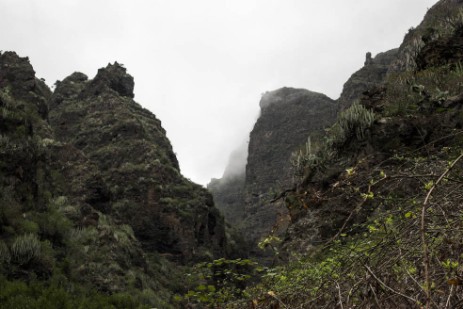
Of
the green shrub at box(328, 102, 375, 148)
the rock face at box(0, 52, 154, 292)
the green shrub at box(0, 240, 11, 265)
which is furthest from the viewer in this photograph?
the green shrub at box(328, 102, 375, 148)

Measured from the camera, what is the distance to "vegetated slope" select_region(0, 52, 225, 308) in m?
12.1

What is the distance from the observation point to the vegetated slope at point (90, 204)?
39.7 ft

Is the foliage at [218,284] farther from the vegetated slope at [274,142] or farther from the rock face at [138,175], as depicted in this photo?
the vegetated slope at [274,142]

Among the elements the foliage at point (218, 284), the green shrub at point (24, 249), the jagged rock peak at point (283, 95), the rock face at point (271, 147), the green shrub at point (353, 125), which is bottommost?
the foliage at point (218, 284)

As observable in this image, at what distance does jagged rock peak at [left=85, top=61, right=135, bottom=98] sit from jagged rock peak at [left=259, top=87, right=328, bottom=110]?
51.7 metres

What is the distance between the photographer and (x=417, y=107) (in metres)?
12.6

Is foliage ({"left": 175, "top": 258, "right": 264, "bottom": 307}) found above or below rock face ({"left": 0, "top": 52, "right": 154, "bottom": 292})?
below

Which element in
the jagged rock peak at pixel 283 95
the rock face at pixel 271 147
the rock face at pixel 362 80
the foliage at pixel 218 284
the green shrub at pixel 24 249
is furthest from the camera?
the jagged rock peak at pixel 283 95

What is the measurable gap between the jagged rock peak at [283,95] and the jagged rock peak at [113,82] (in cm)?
5171

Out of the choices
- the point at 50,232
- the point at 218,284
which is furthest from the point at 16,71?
the point at 218,284

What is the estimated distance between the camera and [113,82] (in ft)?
147

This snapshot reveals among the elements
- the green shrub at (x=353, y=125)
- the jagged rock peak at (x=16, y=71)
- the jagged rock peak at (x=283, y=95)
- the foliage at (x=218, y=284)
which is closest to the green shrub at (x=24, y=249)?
the foliage at (x=218, y=284)

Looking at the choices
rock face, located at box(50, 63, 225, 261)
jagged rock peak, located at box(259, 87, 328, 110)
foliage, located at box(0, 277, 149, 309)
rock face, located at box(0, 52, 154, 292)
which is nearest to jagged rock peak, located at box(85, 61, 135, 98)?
rock face, located at box(50, 63, 225, 261)

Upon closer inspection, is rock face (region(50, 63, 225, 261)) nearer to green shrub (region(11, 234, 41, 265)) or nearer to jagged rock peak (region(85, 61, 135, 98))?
jagged rock peak (region(85, 61, 135, 98))
